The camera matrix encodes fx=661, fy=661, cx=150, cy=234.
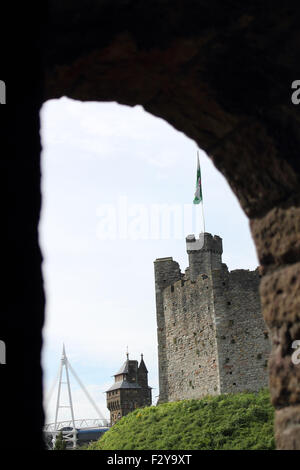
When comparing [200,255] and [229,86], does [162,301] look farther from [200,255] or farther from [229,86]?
[229,86]

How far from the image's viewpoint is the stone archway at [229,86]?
9.95 ft

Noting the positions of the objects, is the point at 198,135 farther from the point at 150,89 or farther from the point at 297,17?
the point at 297,17

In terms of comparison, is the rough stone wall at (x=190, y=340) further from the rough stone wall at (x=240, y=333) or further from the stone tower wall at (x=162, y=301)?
the rough stone wall at (x=240, y=333)

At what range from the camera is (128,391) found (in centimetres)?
4978

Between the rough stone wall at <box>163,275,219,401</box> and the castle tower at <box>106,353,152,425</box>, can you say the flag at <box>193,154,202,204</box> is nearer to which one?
the rough stone wall at <box>163,275,219,401</box>

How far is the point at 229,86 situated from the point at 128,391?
47978 mm

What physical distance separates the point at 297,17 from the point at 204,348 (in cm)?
2438

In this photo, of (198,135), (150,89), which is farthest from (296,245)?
(150,89)

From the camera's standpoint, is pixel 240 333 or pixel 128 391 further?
pixel 128 391

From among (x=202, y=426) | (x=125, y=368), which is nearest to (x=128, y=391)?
(x=125, y=368)

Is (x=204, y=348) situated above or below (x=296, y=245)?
above

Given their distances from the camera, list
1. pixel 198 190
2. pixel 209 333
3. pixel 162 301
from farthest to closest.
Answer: pixel 162 301 < pixel 198 190 < pixel 209 333

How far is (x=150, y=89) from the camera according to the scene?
3512 mm

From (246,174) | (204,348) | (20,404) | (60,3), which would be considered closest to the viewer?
(20,404)
